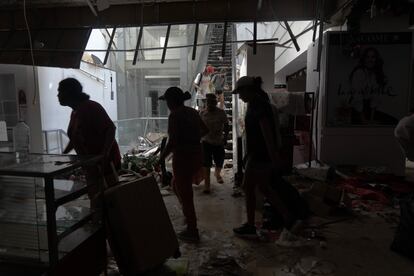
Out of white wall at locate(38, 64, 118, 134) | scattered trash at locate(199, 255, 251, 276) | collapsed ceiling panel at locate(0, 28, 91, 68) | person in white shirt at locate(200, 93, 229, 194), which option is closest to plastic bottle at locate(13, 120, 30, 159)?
white wall at locate(38, 64, 118, 134)

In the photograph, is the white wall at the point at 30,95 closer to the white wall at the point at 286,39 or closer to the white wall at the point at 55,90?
the white wall at the point at 55,90

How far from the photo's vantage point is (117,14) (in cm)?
442

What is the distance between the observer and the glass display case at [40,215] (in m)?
1.52

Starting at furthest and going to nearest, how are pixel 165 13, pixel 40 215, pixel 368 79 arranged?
1. pixel 368 79
2. pixel 165 13
3. pixel 40 215

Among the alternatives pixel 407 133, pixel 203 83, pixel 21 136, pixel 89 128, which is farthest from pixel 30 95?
pixel 407 133

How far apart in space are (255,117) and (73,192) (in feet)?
4.94

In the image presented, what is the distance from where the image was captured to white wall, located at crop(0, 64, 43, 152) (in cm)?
531

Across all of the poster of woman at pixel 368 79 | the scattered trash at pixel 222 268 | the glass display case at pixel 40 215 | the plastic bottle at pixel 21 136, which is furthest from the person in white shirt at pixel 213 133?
the glass display case at pixel 40 215

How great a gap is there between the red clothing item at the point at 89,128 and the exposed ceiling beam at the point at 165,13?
203cm

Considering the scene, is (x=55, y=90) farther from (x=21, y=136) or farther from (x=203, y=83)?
(x=203, y=83)

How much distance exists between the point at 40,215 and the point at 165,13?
344 centimetres

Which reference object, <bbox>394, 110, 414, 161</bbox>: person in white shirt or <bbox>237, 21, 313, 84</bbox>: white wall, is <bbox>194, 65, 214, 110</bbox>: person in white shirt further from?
<bbox>394, 110, 414, 161</bbox>: person in white shirt

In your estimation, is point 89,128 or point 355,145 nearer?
point 89,128

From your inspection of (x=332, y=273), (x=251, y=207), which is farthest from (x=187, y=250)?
(x=332, y=273)
